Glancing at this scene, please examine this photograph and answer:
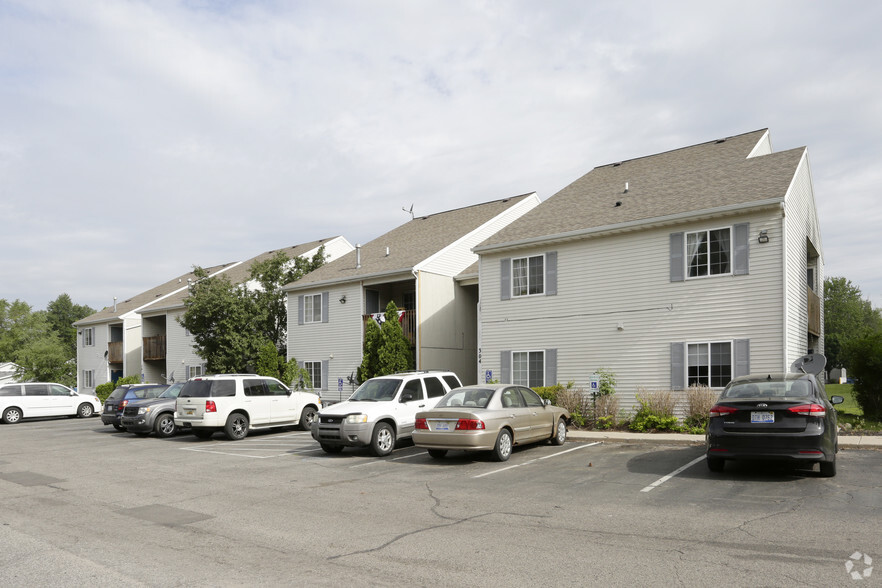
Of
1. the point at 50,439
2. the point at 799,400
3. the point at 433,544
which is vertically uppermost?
the point at 799,400

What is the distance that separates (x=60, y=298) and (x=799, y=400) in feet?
381

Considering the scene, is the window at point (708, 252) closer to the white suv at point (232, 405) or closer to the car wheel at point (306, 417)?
the white suv at point (232, 405)

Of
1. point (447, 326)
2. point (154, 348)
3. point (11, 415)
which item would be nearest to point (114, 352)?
point (154, 348)

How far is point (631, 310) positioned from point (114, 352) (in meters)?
36.5

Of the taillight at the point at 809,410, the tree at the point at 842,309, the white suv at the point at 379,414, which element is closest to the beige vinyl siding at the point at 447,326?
the white suv at the point at 379,414

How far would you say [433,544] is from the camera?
681cm

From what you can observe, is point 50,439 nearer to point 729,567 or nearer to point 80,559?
point 80,559

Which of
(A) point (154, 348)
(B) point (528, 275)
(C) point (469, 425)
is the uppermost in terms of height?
(B) point (528, 275)

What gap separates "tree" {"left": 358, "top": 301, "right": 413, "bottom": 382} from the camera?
2366 centimetres

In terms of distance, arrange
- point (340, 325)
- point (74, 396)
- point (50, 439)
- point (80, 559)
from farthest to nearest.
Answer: point (74, 396) < point (340, 325) < point (50, 439) < point (80, 559)

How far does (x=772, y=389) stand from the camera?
10.4m

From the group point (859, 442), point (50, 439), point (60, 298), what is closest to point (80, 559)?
point (859, 442)

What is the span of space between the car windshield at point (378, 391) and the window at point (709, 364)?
7.76m

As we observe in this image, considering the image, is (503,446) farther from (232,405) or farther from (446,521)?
(232,405)
